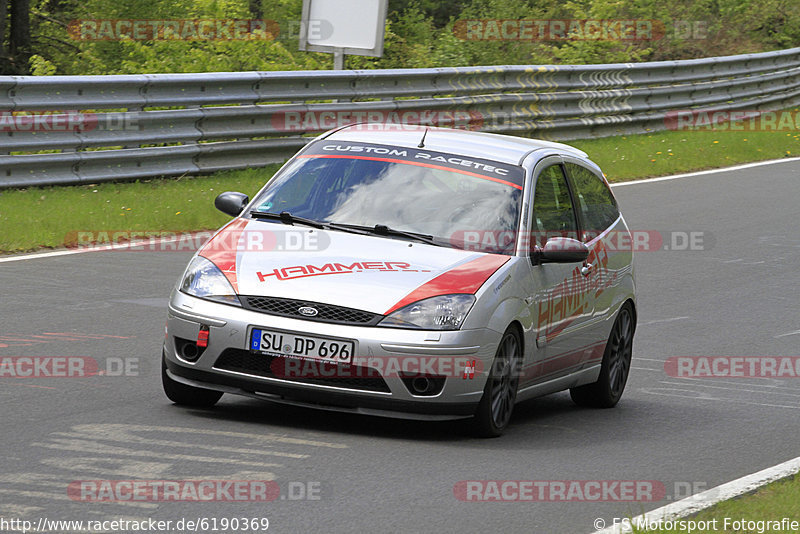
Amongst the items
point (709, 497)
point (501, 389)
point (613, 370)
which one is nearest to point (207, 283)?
point (501, 389)

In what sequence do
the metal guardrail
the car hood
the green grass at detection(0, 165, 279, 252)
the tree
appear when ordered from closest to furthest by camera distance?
the car hood → the green grass at detection(0, 165, 279, 252) → the metal guardrail → the tree

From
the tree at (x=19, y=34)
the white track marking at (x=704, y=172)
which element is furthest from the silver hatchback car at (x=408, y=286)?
the tree at (x=19, y=34)

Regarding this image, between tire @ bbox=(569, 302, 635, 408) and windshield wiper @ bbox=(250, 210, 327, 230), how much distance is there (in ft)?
7.30

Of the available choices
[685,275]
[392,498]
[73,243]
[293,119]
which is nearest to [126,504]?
[392,498]

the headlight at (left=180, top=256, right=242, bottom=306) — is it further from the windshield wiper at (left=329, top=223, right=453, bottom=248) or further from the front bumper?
the windshield wiper at (left=329, top=223, right=453, bottom=248)

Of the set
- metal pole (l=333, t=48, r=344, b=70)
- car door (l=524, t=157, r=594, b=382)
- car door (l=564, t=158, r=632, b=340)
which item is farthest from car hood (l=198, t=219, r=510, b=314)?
metal pole (l=333, t=48, r=344, b=70)

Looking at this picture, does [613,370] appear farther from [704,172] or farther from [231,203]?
[704,172]

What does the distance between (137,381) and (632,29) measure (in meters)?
26.6

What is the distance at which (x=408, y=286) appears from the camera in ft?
22.4

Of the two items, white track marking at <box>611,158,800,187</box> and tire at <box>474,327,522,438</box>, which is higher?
tire at <box>474,327,522,438</box>

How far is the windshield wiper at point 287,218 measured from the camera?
762 centimetres

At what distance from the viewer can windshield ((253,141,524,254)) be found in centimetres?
757

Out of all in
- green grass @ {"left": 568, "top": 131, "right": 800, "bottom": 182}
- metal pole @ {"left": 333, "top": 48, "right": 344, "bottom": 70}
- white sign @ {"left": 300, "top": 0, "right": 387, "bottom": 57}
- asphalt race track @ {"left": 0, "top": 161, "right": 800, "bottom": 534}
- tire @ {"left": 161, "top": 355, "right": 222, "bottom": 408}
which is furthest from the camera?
green grass @ {"left": 568, "top": 131, "right": 800, "bottom": 182}

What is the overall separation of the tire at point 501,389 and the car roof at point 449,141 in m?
1.29
